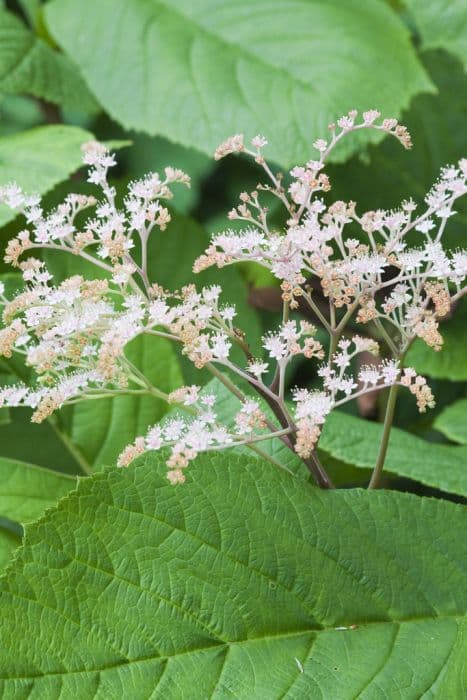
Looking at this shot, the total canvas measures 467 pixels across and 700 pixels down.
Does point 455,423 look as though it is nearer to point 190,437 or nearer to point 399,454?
point 399,454

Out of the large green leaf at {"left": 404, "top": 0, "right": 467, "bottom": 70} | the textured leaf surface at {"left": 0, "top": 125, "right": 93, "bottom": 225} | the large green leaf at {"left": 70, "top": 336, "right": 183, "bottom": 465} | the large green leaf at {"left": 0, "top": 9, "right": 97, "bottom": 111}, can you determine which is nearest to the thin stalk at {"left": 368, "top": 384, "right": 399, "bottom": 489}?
the large green leaf at {"left": 70, "top": 336, "right": 183, "bottom": 465}

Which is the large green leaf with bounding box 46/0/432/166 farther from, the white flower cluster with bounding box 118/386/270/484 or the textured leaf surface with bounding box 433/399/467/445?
the white flower cluster with bounding box 118/386/270/484

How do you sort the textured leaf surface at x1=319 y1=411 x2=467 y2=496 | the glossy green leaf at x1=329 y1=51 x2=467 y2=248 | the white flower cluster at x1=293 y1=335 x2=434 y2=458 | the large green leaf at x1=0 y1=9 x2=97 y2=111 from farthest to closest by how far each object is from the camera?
the glossy green leaf at x1=329 y1=51 x2=467 y2=248, the large green leaf at x1=0 y1=9 x2=97 y2=111, the textured leaf surface at x1=319 y1=411 x2=467 y2=496, the white flower cluster at x1=293 y1=335 x2=434 y2=458

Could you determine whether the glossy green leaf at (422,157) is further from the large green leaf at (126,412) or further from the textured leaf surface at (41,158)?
the large green leaf at (126,412)

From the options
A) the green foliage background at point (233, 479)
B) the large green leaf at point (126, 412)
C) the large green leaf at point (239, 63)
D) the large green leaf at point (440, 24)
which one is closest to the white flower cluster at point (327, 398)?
the green foliage background at point (233, 479)

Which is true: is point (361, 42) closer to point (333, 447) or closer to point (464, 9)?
point (464, 9)
